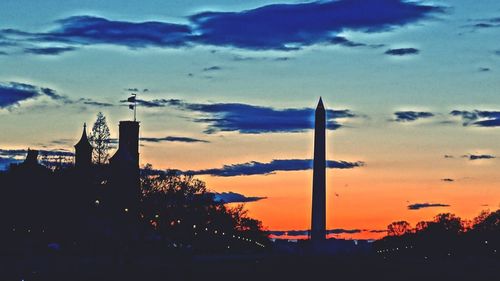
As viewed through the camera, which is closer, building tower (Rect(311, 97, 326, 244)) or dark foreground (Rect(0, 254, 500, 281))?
dark foreground (Rect(0, 254, 500, 281))

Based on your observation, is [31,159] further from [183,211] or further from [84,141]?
[183,211]

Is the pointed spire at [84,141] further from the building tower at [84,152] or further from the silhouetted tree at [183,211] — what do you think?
the silhouetted tree at [183,211]

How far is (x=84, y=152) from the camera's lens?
193250 millimetres

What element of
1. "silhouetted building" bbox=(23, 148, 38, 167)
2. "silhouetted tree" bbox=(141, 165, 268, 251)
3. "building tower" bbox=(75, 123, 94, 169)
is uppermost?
"building tower" bbox=(75, 123, 94, 169)

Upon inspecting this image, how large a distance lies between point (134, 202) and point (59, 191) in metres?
33.0

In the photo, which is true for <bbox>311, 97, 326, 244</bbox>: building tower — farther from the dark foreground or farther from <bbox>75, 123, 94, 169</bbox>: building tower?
<bbox>75, 123, 94, 169</bbox>: building tower

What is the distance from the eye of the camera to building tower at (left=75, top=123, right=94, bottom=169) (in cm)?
19025

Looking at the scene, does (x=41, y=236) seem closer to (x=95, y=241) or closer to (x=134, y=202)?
(x=95, y=241)

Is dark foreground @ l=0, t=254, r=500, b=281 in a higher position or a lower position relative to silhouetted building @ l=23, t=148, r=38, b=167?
lower

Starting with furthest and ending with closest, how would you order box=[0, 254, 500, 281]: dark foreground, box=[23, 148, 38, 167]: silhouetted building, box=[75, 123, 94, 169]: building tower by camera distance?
1. box=[75, 123, 94, 169]: building tower
2. box=[23, 148, 38, 167]: silhouetted building
3. box=[0, 254, 500, 281]: dark foreground

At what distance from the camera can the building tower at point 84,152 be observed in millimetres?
190250

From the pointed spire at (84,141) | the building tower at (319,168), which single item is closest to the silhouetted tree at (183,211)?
the pointed spire at (84,141)

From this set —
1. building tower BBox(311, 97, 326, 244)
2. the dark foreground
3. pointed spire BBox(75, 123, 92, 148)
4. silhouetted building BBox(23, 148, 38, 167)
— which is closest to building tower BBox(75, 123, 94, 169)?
Answer: pointed spire BBox(75, 123, 92, 148)

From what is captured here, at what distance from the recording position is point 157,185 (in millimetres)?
175125
